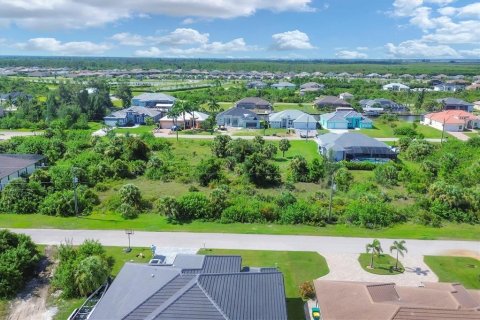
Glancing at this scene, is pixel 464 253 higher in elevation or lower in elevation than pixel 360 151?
lower

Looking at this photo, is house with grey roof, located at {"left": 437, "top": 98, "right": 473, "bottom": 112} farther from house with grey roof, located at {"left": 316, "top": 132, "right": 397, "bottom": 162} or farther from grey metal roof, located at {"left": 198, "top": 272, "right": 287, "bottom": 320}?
grey metal roof, located at {"left": 198, "top": 272, "right": 287, "bottom": 320}

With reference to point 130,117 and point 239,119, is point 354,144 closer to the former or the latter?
point 239,119

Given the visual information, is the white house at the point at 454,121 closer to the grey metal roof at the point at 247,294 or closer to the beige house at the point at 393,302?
the beige house at the point at 393,302

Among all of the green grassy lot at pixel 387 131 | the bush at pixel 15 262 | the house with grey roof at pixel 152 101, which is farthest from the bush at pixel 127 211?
the house with grey roof at pixel 152 101

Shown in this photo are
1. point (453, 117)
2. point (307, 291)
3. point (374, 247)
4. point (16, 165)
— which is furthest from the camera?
point (453, 117)

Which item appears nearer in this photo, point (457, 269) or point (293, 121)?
point (457, 269)

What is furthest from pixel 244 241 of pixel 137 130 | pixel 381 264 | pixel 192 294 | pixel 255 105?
pixel 255 105

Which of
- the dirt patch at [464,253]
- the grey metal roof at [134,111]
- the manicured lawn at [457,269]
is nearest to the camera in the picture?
the manicured lawn at [457,269]

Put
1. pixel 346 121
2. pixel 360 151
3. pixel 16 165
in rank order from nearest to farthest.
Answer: pixel 16 165 → pixel 360 151 → pixel 346 121
